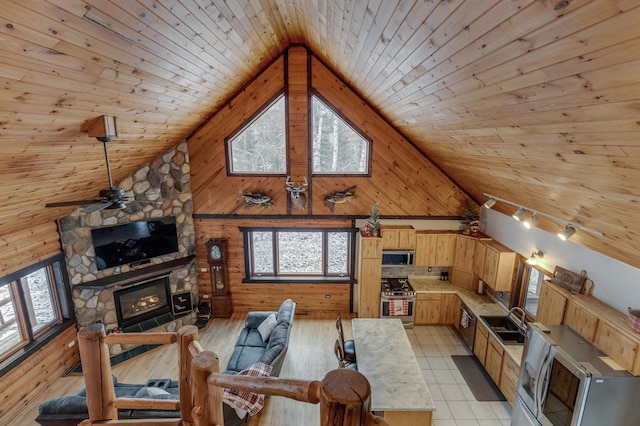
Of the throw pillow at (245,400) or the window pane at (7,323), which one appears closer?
the throw pillow at (245,400)

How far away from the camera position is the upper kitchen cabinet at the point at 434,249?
6473 mm

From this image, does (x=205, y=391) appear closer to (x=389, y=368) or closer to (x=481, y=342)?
(x=389, y=368)

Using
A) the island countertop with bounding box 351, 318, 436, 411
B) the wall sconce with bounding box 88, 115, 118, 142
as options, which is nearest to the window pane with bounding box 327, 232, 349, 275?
the island countertop with bounding box 351, 318, 436, 411

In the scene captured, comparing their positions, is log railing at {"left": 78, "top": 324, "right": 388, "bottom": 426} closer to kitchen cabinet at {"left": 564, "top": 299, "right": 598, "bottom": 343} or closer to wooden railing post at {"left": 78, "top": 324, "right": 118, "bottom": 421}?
wooden railing post at {"left": 78, "top": 324, "right": 118, "bottom": 421}

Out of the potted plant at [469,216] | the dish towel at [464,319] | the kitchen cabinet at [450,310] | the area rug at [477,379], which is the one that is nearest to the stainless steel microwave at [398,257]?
the kitchen cabinet at [450,310]

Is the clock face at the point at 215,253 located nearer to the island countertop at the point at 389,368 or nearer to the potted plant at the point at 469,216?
the island countertop at the point at 389,368

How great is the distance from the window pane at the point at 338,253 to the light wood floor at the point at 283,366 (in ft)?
3.17

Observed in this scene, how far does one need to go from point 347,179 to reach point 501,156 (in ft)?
11.1

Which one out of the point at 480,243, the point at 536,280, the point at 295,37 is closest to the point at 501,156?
the point at 536,280

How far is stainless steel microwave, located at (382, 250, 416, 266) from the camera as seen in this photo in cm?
652

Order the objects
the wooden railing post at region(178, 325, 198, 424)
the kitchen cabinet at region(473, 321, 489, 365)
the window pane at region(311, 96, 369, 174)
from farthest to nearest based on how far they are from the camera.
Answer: the window pane at region(311, 96, 369, 174) < the kitchen cabinet at region(473, 321, 489, 365) < the wooden railing post at region(178, 325, 198, 424)

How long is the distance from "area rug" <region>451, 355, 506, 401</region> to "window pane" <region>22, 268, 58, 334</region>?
6.66 m

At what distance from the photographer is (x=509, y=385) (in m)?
4.58

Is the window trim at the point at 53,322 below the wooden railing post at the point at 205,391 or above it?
below
